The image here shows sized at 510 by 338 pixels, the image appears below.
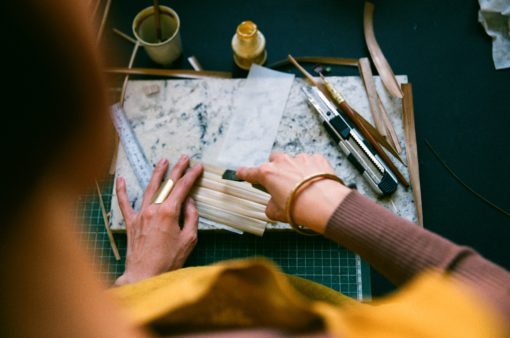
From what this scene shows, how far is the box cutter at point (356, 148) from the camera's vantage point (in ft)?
3.52

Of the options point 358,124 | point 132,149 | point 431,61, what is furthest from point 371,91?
point 132,149

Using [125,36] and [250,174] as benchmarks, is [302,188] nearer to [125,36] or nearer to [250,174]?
[250,174]

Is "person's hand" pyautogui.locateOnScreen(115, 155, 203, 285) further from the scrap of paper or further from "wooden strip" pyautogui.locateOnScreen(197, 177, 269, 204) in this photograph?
the scrap of paper

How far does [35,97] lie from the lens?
0.39 metres

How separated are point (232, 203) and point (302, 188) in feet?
0.98

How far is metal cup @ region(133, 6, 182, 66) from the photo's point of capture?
1.20m

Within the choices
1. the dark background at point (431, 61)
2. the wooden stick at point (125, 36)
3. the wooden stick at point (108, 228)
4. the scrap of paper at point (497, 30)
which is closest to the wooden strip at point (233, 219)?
the wooden stick at point (108, 228)

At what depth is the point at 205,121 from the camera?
1.19 m

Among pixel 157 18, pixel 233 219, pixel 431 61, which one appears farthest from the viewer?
pixel 431 61

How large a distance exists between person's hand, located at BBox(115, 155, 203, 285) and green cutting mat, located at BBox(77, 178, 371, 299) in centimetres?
6

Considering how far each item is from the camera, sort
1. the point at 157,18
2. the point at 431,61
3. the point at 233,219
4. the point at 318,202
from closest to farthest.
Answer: the point at 318,202 → the point at 233,219 → the point at 157,18 → the point at 431,61

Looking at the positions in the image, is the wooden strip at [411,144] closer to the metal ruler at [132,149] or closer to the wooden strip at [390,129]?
the wooden strip at [390,129]

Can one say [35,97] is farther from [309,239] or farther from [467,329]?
[309,239]

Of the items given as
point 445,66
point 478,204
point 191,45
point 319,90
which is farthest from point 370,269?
point 191,45
